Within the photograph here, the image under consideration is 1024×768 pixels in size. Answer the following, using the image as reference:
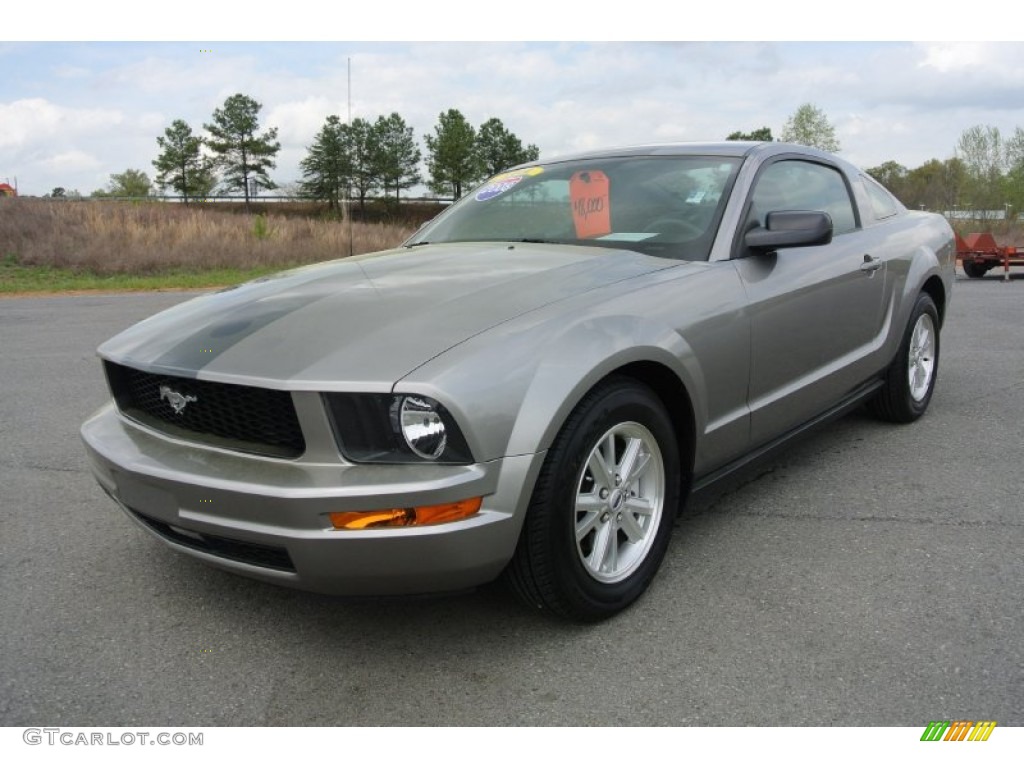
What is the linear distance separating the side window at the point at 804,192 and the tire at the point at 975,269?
1472cm

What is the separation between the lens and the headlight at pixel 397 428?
2.13 metres

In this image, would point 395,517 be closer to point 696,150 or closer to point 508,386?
point 508,386

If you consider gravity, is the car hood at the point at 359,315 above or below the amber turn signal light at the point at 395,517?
above

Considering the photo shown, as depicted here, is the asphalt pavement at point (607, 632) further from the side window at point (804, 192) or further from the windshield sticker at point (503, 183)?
the windshield sticker at point (503, 183)

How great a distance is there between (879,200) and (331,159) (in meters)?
58.6

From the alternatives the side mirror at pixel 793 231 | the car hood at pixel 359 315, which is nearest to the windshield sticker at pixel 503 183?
the car hood at pixel 359 315

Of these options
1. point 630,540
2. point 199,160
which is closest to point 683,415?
point 630,540

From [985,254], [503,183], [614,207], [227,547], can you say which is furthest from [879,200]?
[985,254]

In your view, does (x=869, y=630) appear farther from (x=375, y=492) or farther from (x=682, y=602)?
(x=375, y=492)

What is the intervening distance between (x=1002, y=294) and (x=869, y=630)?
12185mm

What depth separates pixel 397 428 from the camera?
7.01 ft

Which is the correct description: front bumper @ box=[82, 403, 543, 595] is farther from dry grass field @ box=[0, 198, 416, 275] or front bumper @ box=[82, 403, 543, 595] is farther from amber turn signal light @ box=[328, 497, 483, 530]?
dry grass field @ box=[0, 198, 416, 275]
